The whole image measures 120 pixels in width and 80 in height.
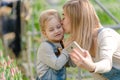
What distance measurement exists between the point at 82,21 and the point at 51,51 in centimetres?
46

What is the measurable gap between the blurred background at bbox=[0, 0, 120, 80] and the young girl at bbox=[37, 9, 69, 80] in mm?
4745

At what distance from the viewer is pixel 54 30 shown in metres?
5.30

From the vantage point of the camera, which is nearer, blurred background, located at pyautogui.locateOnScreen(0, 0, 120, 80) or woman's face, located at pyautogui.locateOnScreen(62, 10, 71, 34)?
woman's face, located at pyautogui.locateOnScreen(62, 10, 71, 34)

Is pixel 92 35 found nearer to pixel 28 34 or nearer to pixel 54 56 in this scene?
pixel 54 56

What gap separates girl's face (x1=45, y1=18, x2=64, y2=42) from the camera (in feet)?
17.4

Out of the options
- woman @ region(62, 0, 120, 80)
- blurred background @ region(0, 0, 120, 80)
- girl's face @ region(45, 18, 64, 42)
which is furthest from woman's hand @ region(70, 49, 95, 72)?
blurred background @ region(0, 0, 120, 80)

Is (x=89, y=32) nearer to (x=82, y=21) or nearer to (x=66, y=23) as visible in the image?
(x=82, y=21)

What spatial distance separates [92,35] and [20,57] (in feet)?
26.1

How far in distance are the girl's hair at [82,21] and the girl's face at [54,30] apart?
18 cm

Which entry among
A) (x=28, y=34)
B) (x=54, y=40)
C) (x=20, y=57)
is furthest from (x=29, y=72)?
(x=54, y=40)

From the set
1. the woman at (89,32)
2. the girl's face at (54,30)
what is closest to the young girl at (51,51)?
the girl's face at (54,30)

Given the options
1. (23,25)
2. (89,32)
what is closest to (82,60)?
(89,32)

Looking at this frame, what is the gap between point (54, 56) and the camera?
5320 mm

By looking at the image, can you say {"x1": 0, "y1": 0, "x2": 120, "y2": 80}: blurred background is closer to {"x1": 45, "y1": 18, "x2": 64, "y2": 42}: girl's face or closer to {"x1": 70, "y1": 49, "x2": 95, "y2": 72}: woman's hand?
{"x1": 45, "y1": 18, "x2": 64, "y2": 42}: girl's face
